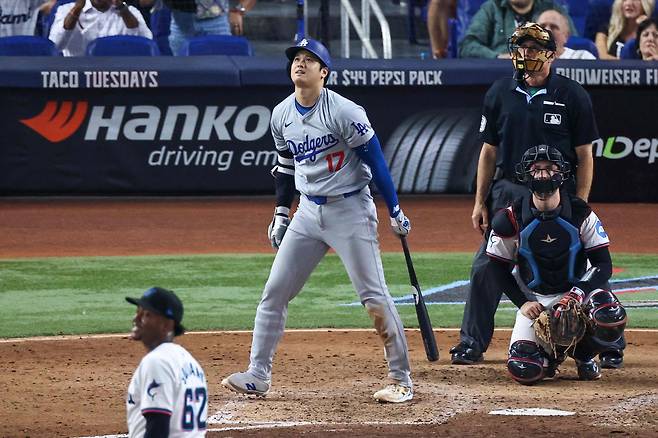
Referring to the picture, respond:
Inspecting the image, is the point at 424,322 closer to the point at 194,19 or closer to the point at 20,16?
the point at 194,19

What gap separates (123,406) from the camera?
6.74 metres

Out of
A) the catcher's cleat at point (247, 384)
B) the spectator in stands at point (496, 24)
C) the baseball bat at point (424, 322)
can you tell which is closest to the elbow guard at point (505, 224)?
the baseball bat at point (424, 322)

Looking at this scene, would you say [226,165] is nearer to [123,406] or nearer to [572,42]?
[572,42]

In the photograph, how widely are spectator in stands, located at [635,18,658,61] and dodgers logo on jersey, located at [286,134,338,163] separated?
8799 mm

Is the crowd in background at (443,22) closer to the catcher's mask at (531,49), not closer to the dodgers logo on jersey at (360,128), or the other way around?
the catcher's mask at (531,49)

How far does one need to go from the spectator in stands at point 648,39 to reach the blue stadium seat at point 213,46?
4.29 meters

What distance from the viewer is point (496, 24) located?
48.5ft

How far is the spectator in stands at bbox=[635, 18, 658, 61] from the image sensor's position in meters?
14.5

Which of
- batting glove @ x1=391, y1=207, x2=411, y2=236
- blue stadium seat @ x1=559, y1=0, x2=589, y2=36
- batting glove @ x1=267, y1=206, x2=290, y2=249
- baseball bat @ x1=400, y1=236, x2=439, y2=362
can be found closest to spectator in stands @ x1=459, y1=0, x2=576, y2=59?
blue stadium seat @ x1=559, y1=0, x2=589, y2=36

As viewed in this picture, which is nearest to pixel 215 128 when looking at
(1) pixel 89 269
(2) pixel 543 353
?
(1) pixel 89 269

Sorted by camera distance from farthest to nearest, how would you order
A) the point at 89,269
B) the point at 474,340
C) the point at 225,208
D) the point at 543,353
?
the point at 225,208 → the point at 89,269 → the point at 474,340 → the point at 543,353

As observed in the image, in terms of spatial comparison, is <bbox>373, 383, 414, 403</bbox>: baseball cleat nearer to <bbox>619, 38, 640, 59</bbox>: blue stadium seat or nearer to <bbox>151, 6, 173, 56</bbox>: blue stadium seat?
<bbox>619, 38, 640, 59</bbox>: blue stadium seat

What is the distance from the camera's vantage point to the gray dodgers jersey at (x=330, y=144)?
646 centimetres

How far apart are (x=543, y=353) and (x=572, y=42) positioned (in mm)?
8207
